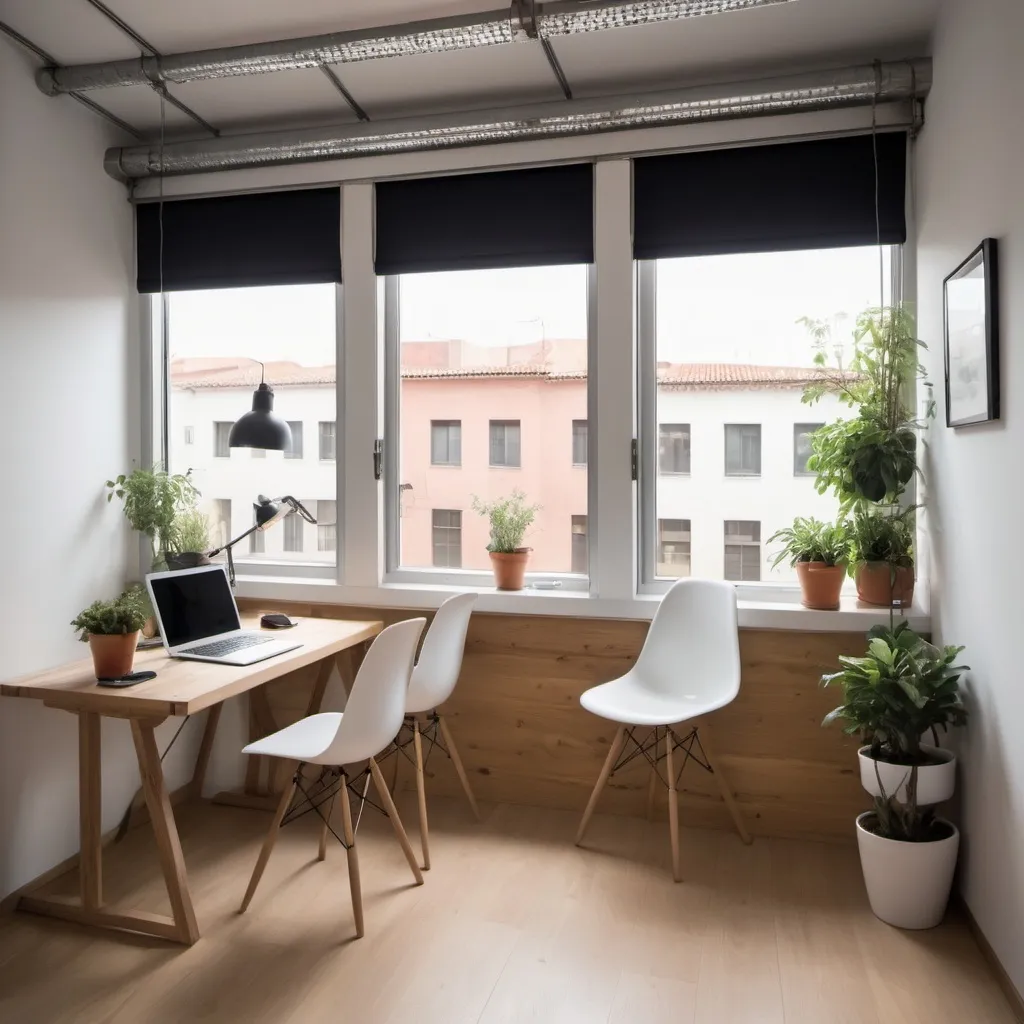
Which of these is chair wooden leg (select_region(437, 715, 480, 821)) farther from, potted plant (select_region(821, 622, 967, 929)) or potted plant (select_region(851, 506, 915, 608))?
potted plant (select_region(851, 506, 915, 608))

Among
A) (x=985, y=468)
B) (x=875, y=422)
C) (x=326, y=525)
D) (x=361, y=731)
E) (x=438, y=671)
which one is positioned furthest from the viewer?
(x=326, y=525)

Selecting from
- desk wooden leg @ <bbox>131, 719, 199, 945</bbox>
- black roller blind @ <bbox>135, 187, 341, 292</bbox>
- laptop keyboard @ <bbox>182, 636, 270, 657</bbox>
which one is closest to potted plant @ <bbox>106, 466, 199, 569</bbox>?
laptop keyboard @ <bbox>182, 636, 270, 657</bbox>

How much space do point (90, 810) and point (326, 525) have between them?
147 centimetres

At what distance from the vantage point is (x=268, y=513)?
135 inches

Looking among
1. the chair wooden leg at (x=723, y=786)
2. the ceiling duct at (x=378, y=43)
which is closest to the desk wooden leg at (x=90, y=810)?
the chair wooden leg at (x=723, y=786)

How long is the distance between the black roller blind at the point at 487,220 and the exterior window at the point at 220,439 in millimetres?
1029

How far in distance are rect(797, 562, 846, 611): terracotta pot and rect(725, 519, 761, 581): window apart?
0.81ft

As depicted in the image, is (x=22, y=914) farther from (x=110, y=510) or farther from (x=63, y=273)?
(x=63, y=273)

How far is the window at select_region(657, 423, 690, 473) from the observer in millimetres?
3359

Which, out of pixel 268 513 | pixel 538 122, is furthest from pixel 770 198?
pixel 268 513

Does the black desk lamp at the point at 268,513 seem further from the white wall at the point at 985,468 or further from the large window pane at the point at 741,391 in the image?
the white wall at the point at 985,468

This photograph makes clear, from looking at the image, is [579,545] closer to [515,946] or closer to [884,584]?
[884,584]

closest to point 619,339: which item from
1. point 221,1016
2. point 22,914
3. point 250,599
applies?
point 250,599

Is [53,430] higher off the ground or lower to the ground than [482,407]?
lower
